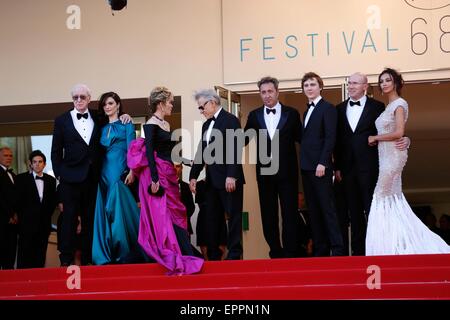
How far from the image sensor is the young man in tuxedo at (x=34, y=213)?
28.3ft

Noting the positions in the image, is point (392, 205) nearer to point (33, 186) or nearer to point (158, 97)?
point (158, 97)

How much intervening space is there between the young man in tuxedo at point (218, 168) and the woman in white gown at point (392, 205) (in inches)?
44.5

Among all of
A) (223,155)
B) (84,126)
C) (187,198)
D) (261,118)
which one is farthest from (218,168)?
(187,198)

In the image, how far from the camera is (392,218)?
6.96 metres

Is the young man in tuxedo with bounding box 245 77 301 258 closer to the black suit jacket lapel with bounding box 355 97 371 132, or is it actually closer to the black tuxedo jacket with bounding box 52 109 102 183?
the black suit jacket lapel with bounding box 355 97 371 132

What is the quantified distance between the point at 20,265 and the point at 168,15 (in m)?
3.27

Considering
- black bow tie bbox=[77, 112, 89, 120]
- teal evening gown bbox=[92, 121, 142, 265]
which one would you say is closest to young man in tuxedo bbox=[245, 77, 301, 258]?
teal evening gown bbox=[92, 121, 142, 265]

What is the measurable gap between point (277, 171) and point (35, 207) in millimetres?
2728

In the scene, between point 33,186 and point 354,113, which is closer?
point 354,113

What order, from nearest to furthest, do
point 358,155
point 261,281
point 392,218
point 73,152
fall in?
1. point 261,281
2. point 392,218
3. point 358,155
4. point 73,152

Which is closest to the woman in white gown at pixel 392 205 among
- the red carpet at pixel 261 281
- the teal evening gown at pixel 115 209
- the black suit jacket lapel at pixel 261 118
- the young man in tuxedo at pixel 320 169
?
the young man in tuxedo at pixel 320 169

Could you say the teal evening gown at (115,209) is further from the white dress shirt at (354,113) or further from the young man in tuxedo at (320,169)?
the white dress shirt at (354,113)

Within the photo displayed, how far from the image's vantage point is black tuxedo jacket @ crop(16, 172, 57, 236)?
861 cm
